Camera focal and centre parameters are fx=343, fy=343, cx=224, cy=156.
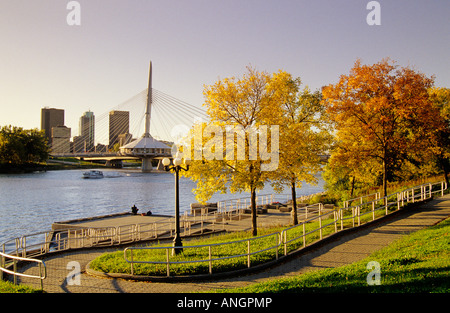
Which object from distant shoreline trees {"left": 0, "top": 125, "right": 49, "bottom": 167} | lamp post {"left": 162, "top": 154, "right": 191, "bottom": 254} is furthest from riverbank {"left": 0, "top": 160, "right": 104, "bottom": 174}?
lamp post {"left": 162, "top": 154, "right": 191, "bottom": 254}

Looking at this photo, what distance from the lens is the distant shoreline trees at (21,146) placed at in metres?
109

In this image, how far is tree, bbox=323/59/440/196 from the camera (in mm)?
17922

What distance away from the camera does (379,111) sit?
18750 millimetres

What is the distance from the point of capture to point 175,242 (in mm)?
13391

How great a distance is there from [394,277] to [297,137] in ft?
35.0

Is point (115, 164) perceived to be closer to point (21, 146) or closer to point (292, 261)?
point (21, 146)

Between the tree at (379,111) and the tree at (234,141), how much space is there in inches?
193

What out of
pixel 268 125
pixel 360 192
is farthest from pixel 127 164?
pixel 268 125

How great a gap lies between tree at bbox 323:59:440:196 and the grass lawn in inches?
376

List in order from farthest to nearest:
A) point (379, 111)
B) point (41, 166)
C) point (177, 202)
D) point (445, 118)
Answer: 1. point (41, 166)
2. point (445, 118)
3. point (379, 111)
4. point (177, 202)

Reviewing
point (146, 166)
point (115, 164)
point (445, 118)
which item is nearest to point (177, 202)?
point (445, 118)

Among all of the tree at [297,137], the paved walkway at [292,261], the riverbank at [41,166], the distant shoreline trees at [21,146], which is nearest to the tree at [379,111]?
the tree at [297,137]

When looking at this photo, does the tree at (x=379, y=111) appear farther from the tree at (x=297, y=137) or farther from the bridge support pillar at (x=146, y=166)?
the bridge support pillar at (x=146, y=166)
